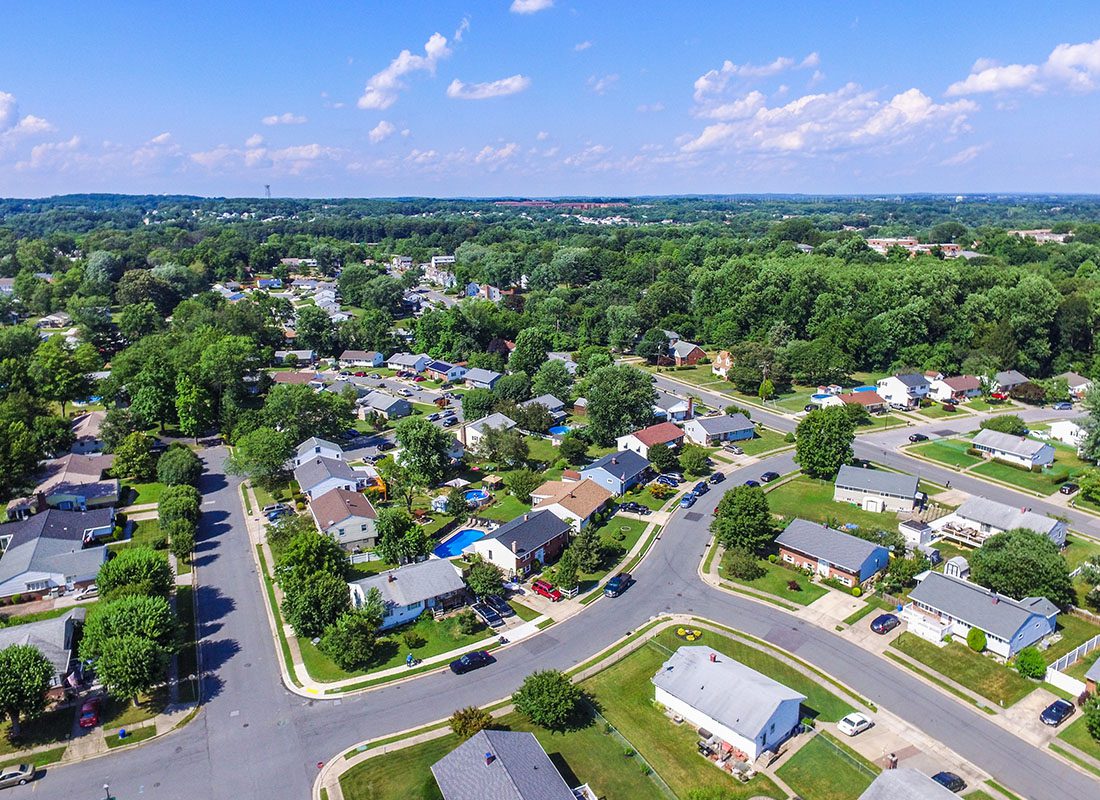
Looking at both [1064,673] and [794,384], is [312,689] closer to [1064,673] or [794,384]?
[1064,673]

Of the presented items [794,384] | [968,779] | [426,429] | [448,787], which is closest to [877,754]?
[968,779]

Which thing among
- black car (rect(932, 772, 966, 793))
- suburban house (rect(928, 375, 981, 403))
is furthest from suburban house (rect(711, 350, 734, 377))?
black car (rect(932, 772, 966, 793))

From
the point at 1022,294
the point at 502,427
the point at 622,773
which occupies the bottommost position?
the point at 622,773

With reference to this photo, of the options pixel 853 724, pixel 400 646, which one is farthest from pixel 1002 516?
pixel 400 646

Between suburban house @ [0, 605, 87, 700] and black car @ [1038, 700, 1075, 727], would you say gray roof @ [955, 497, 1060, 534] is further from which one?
suburban house @ [0, 605, 87, 700]

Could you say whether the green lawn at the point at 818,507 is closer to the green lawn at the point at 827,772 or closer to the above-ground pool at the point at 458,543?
the green lawn at the point at 827,772

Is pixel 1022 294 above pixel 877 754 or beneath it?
above

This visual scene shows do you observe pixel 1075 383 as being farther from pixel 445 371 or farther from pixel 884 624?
pixel 445 371
